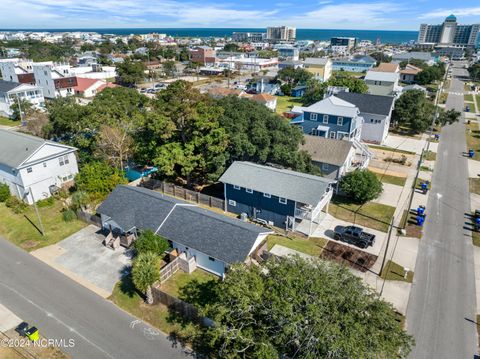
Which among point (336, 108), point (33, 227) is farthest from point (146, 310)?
point (336, 108)

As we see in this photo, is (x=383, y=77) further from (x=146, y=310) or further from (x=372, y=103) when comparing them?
(x=146, y=310)

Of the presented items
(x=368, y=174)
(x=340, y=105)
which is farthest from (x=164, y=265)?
(x=340, y=105)

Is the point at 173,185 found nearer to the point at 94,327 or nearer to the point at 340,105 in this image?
the point at 94,327

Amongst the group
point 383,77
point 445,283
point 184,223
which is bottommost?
point 445,283

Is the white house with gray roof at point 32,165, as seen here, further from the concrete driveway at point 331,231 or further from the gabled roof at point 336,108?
the gabled roof at point 336,108

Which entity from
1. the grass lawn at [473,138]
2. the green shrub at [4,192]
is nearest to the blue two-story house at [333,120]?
the grass lawn at [473,138]

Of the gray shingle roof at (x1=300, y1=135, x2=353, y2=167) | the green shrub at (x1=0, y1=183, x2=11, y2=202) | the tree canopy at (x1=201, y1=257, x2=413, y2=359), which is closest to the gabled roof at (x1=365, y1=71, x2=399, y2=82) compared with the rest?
the gray shingle roof at (x1=300, y1=135, x2=353, y2=167)
